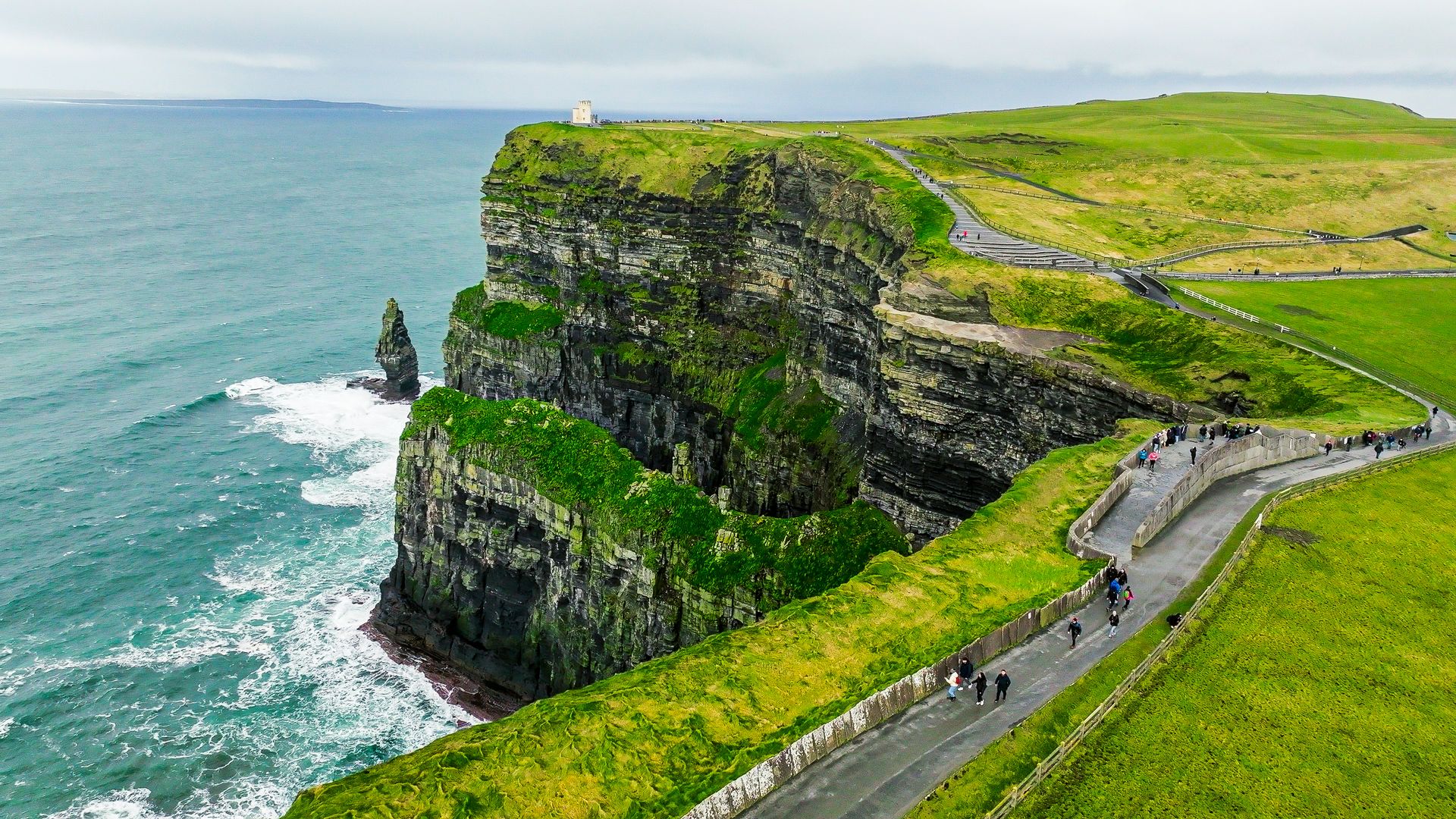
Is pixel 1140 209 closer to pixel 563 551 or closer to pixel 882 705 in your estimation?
pixel 563 551

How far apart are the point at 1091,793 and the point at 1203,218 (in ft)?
270

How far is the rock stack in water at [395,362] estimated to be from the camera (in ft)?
330

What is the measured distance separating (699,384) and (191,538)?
44.4 metres

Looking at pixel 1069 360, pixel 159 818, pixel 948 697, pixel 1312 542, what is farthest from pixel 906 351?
pixel 159 818

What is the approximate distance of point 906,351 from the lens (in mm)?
52375

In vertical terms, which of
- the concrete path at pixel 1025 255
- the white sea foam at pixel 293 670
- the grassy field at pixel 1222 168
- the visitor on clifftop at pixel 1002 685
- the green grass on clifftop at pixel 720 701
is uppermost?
the grassy field at pixel 1222 168

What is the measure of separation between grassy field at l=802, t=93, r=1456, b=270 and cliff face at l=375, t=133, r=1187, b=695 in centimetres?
2081

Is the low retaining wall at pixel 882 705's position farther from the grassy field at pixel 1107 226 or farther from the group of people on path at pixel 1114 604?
the grassy field at pixel 1107 226

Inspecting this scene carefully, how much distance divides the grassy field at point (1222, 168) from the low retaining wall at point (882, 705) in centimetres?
4972

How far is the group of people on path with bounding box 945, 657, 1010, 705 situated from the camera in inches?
995

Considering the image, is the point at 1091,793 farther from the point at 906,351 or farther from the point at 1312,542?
the point at 906,351

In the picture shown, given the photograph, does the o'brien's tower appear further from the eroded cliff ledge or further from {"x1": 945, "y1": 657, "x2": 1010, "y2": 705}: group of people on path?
{"x1": 945, "y1": 657, "x2": 1010, "y2": 705}: group of people on path

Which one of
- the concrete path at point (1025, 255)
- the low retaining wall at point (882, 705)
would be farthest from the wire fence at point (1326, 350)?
the low retaining wall at point (882, 705)

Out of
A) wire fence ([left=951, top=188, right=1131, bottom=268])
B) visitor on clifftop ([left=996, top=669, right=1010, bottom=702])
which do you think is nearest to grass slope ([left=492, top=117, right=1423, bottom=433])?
wire fence ([left=951, top=188, right=1131, bottom=268])
